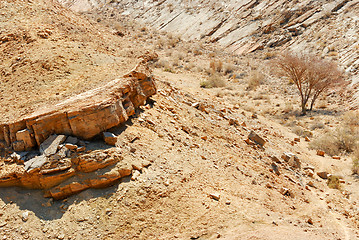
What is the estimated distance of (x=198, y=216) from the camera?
14.9 feet

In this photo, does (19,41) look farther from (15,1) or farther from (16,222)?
(16,222)

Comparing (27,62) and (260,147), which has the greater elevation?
(27,62)

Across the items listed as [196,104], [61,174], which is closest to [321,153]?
[196,104]

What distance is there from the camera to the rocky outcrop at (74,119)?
443 centimetres

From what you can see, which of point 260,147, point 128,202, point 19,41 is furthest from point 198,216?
point 19,41

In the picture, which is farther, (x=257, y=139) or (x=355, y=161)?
(x=355, y=161)

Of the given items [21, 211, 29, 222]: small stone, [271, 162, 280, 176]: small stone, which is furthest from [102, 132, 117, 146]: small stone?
[271, 162, 280, 176]: small stone

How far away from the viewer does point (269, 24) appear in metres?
23.0

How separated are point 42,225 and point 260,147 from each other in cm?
545

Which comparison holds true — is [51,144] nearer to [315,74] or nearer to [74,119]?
[74,119]

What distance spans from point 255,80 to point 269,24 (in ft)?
27.7

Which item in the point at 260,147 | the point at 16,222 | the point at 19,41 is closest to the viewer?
the point at 16,222

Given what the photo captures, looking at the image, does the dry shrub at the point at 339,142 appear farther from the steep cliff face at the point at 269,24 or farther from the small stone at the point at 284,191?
the steep cliff face at the point at 269,24

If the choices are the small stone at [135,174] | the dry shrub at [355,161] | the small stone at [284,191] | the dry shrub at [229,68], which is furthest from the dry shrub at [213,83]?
the small stone at [135,174]
